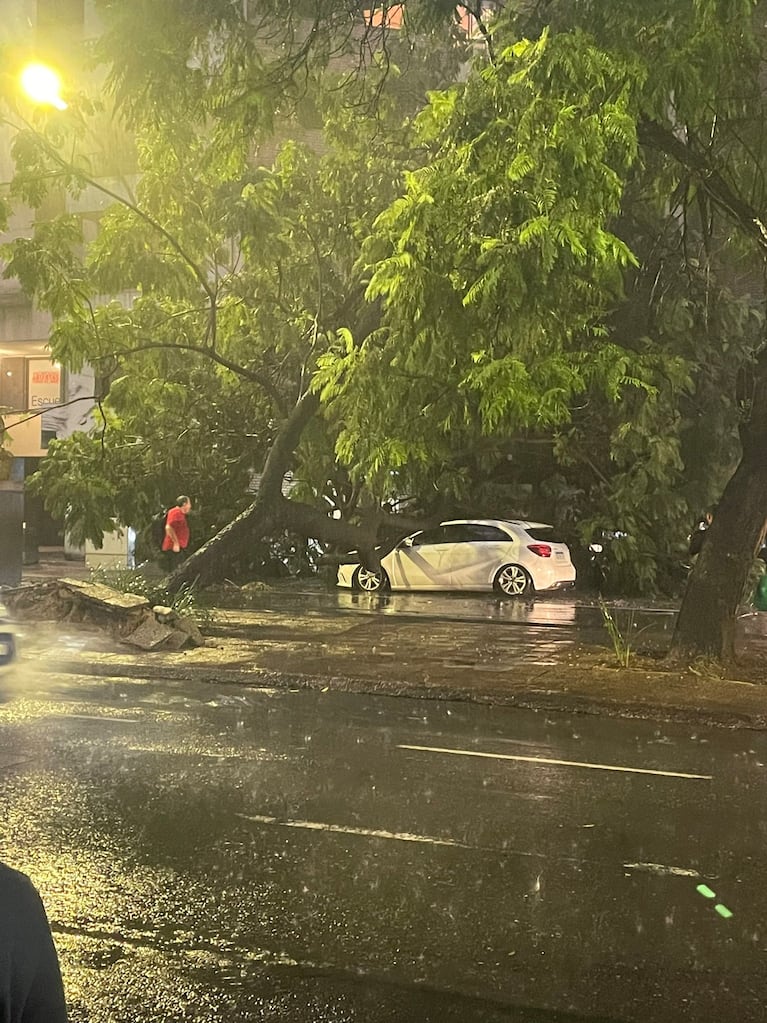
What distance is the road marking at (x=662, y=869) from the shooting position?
558cm

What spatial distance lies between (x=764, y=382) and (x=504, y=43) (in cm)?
476

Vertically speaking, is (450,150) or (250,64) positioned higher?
(250,64)

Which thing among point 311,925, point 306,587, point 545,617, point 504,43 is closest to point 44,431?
point 306,587

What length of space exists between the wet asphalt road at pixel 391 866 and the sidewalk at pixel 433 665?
896 mm

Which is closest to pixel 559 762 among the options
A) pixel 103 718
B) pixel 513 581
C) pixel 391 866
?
pixel 391 866

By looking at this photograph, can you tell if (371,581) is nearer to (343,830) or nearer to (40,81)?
(40,81)

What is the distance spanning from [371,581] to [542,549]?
3.94m

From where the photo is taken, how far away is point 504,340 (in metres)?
9.83

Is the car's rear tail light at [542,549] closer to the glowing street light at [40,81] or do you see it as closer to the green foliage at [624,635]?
the green foliage at [624,635]

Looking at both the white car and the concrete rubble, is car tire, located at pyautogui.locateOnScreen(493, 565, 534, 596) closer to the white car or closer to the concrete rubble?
the white car

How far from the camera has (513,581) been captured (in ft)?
70.5

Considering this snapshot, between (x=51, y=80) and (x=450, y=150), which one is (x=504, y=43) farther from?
(x=51, y=80)

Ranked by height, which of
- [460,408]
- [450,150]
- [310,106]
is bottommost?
[460,408]

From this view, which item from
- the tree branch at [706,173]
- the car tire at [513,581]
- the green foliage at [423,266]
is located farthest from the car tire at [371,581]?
the tree branch at [706,173]
